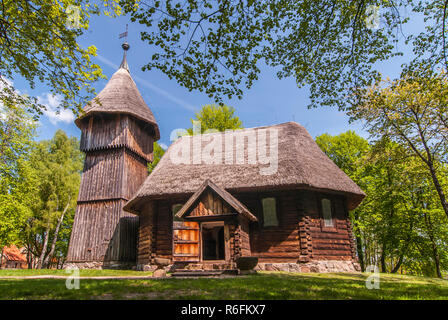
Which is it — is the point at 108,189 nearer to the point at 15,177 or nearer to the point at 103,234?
the point at 103,234

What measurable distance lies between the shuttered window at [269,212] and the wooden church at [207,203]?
0.05 meters

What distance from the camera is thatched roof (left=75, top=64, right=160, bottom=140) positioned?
871 inches

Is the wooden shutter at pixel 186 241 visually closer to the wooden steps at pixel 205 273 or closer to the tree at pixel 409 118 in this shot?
the wooden steps at pixel 205 273

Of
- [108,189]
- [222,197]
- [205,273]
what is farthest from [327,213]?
[108,189]

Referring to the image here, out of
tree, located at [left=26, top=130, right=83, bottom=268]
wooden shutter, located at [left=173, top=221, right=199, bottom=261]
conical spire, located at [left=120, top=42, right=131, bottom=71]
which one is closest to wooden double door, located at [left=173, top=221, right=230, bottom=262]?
wooden shutter, located at [left=173, top=221, right=199, bottom=261]

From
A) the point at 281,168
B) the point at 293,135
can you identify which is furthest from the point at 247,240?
the point at 293,135

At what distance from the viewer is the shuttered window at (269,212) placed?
15.2m

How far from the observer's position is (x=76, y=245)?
19.9 metres

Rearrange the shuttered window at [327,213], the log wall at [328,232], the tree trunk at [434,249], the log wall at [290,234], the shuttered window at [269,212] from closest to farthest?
the log wall at [290,234] < the log wall at [328,232] < the shuttered window at [269,212] < the shuttered window at [327,213] < the tree trunk at [434,249]

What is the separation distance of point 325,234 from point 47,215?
25023 mm

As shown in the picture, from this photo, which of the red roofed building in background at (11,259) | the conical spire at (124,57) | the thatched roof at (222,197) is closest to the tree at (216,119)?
the conical spire at (124,57)

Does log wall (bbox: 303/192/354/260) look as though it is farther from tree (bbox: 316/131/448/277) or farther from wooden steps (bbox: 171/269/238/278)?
tree (bbox: 316/131/448/277)

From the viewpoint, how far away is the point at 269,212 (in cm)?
1537
